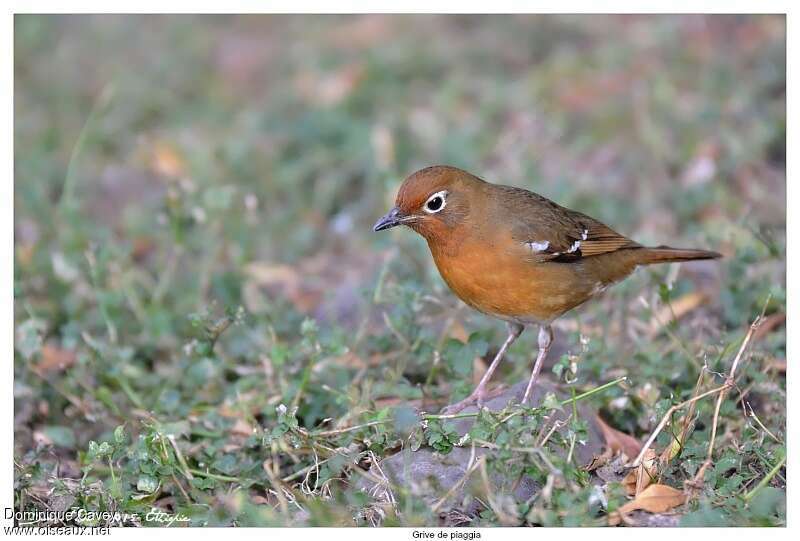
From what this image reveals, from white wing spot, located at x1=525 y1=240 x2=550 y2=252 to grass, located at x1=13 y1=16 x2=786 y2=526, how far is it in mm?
574

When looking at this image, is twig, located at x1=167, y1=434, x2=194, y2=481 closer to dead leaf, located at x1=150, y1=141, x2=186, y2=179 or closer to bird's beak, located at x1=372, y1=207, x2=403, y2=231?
→ bird's beak, located at x1=372, y1=207, x2=403, y2=231

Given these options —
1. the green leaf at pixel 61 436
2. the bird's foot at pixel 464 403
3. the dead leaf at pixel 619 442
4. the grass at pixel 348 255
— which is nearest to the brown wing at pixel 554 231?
the grass at pixel 348 255

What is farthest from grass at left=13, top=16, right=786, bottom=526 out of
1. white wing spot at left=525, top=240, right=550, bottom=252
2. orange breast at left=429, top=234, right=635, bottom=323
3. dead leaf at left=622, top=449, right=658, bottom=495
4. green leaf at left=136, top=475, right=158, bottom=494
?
white wing spot at left=525, top=240, right=550, bottom=252

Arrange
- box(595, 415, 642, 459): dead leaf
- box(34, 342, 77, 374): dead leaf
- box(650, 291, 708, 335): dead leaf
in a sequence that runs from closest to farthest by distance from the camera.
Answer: box(595, 415, 642, 459): dead leaf → box(34, 342, 77, 374): dead leaf → box(650, 291, 708, 335): dead leaf

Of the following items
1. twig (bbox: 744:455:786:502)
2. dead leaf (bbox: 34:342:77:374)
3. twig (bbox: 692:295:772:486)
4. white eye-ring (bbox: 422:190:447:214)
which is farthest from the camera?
dead leaf (bbox: 34:342:77:374)

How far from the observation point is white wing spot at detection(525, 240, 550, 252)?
5.39 m

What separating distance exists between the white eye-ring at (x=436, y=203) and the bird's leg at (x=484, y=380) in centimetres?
80

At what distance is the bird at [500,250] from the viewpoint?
17.3 ft

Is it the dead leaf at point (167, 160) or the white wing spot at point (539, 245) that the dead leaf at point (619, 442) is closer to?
the white wing spot at point (539, 245)

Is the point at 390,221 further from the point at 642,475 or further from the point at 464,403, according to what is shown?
the point at 642,475

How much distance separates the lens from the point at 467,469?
14.4ft

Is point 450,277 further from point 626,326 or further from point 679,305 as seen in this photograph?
point 679,305

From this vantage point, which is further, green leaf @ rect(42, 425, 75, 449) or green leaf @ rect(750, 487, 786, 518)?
green leaf @ rect(42, 425, 75, 449)

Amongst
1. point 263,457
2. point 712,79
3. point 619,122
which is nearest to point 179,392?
point 263,457
